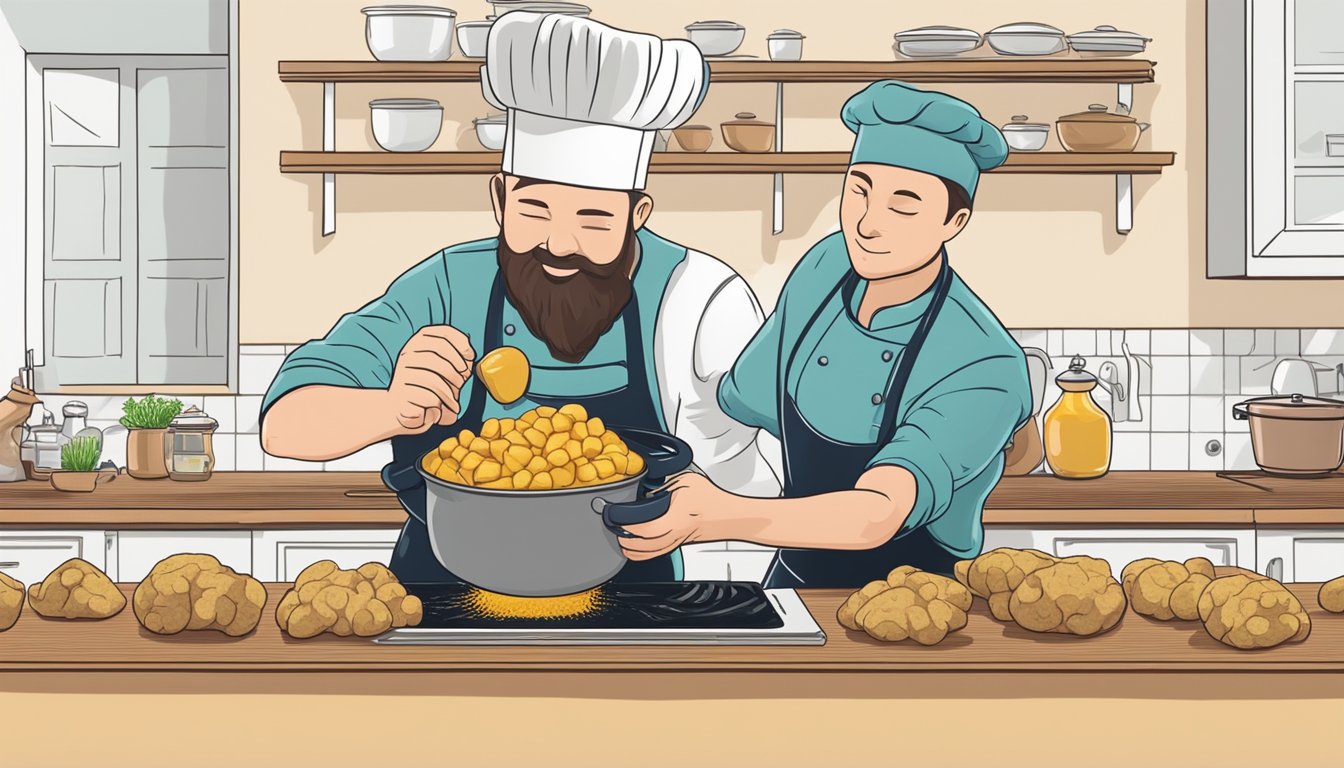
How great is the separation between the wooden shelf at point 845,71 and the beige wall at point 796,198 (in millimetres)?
193

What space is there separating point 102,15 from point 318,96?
691mm

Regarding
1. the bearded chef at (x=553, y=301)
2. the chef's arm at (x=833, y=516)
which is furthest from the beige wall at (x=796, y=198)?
the chef's arm at (x=833, y=516)

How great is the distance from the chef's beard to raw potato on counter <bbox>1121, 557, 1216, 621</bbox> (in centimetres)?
103

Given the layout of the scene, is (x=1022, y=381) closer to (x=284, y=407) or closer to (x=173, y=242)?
(x=284, y=407)

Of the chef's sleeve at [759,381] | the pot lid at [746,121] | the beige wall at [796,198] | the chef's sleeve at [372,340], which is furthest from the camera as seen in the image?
the beige wall at [796,198]

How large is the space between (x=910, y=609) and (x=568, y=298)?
1033 mm

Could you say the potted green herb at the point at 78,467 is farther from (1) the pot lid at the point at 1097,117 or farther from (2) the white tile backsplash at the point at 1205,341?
(2) the white tile backsplash at the point at 1205,341

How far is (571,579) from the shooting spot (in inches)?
56.1

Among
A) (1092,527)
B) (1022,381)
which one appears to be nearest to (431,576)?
(1022,381)

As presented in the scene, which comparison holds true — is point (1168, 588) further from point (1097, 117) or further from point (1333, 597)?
point (1097, 117)

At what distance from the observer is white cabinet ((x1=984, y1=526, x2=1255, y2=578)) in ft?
10.0

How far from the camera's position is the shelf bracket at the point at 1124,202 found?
3.52m

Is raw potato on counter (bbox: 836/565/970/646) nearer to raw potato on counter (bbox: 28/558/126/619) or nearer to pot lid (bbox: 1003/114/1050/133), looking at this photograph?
raw potato on counter (bbox: 28/558/126/619)

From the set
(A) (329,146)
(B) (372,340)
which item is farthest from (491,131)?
(B) (372,340)
